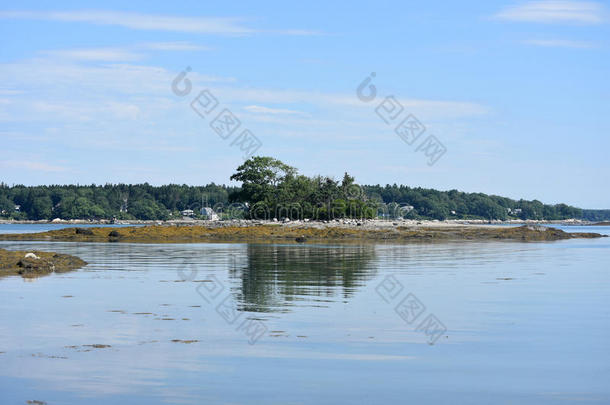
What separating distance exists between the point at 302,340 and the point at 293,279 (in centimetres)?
1346

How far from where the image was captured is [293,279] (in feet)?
96.8

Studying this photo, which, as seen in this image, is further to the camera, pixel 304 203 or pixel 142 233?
pixel 304 203

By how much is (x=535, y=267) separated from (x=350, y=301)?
19841 mm

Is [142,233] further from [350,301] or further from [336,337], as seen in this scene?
[336,337]

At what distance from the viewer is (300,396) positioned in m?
11.5

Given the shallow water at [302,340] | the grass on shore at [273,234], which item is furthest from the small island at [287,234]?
the shallow water at [302,340]

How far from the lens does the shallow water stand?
11.9 m

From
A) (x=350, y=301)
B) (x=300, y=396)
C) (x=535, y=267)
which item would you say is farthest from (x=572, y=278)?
(x=300, y=396)

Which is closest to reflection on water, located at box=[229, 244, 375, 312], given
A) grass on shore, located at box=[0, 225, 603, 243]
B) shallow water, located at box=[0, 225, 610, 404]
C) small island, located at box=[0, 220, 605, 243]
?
shallow water, located at box=[0, 225, 610, 404]

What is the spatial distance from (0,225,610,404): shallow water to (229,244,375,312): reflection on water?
149 millimetres

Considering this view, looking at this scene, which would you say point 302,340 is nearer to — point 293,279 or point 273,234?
point 293,279

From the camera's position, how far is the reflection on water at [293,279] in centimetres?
2269

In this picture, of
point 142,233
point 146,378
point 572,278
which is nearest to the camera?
point 146,378

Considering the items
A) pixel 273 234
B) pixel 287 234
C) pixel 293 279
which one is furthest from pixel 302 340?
pixel 273 234
